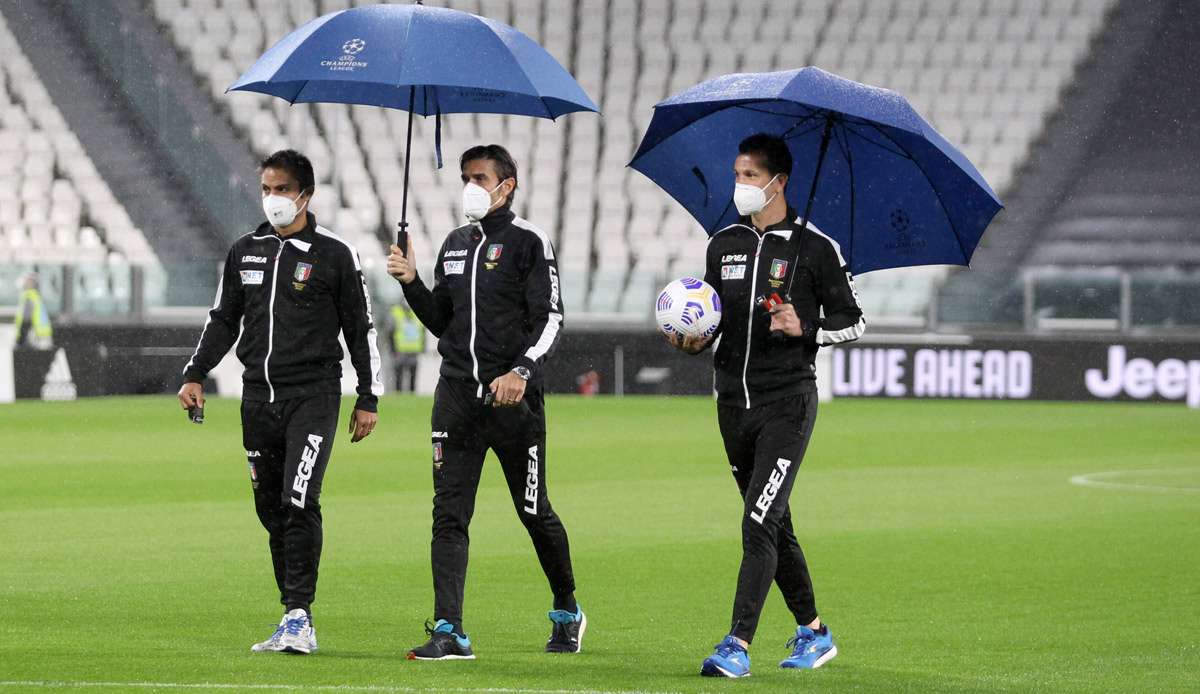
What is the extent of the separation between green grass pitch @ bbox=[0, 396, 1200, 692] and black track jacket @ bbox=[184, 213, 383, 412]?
1.05 metres

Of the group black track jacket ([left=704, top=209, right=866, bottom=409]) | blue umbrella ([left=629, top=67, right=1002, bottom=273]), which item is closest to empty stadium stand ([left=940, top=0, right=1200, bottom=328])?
blue umbrella ([left=629, top=67, right=1002, bottom=273])

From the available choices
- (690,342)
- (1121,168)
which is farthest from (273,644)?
(1121,168)

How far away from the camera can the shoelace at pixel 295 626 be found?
724cm

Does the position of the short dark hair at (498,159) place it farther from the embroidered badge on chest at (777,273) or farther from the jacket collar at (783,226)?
the embroidered badge on chest at (777,273)

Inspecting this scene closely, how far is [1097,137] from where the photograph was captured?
37.2 m

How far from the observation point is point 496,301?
24.3 feet

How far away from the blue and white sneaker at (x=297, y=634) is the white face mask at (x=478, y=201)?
1654 millimetres

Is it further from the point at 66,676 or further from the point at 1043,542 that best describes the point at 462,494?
the point at 1043,542

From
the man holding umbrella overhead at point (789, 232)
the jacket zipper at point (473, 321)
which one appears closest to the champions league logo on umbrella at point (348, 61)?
the jacket zipper at point (473, 321)

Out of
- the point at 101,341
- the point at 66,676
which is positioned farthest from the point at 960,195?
the point at 101,341

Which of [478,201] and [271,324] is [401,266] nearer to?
[478,201]

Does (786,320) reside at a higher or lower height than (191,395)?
higher

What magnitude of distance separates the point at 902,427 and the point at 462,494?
1726 centimetres

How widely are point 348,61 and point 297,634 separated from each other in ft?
7.32
